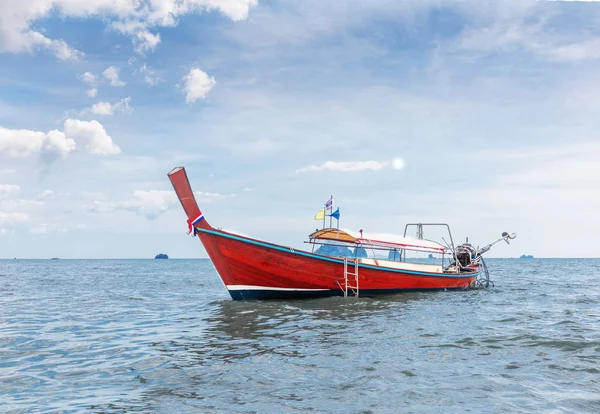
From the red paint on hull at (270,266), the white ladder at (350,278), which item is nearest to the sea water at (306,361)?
the red paint on hull at (270,266)

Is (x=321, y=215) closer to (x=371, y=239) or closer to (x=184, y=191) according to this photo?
(x=371, y=239)

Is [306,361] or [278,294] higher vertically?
[278,294]

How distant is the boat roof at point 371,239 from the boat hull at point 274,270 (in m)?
1.27

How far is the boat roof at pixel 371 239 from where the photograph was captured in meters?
21.1

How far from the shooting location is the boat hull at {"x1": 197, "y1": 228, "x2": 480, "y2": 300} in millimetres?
18547

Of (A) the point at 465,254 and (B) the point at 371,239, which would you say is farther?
(A) the point at 465,254

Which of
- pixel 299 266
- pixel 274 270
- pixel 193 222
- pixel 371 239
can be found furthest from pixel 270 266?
pixel 371 239

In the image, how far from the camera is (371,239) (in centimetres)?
2158

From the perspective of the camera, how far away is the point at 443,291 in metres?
25.1

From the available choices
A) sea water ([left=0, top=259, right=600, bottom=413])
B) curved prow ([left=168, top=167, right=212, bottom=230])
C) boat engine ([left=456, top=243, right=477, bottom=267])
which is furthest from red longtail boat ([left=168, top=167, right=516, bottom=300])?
boat engine ([left=456, top=243, right=477, bottom=267])

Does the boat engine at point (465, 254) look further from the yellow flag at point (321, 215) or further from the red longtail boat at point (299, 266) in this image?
the yellow flag at point (321, 215)

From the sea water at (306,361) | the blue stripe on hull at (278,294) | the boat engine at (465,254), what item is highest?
the boat engine at (465,254)

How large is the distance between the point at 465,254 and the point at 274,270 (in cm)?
1517

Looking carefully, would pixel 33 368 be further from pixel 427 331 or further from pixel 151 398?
pixel 427 331
